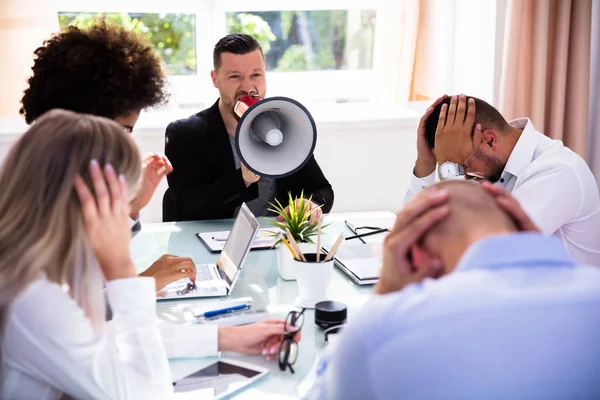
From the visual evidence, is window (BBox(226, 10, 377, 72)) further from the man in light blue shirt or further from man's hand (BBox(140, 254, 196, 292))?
the man in light blue shirt

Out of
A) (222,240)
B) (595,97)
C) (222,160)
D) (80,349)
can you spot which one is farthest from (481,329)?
(595,97)

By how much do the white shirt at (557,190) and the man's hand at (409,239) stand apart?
1110mm

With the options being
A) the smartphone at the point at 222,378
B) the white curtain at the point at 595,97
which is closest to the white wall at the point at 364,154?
the white curtain at the point at 595,97

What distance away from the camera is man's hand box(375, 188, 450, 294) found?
3.27 ft

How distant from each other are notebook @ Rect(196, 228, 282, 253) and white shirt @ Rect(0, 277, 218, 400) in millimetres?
1004

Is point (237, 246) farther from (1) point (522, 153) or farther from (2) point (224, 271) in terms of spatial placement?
(1) point (522, 153)

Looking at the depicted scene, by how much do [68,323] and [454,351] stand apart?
617mm

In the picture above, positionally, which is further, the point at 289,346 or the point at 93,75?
the point at 93,75

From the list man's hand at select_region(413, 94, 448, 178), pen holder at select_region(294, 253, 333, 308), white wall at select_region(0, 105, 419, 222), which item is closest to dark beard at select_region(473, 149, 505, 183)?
man's hand at select_region(413, 94, 448, 178)

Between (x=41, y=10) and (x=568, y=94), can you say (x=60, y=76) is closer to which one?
(x=41, y=10)

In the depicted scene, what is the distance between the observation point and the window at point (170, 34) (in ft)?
13.8

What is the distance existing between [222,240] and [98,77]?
826mm

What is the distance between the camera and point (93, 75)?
179 centimetres

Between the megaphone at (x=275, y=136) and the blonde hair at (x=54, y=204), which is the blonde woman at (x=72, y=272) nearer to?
the blonde hair at (x=54, y=204)
